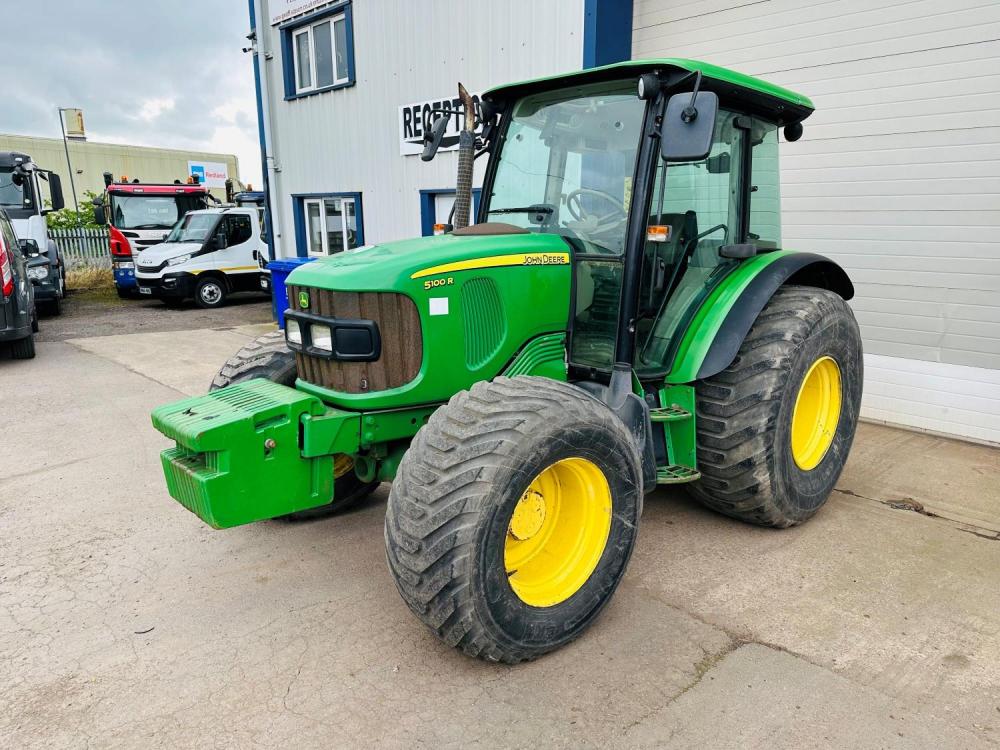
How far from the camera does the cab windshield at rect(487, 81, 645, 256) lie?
131 inches

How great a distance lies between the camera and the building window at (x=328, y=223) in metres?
11.2

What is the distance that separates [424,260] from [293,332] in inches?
31.5

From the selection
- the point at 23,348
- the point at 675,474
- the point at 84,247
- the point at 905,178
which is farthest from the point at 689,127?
the point at 84,247

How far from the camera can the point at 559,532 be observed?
2.93m

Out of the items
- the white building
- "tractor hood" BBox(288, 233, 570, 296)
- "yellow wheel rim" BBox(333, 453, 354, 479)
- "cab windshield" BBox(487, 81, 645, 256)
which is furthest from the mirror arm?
the white building

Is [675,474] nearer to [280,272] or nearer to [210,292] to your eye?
[280,272]

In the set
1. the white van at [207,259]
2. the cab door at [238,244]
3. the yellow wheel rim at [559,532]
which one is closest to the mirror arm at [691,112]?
the yellow wheel rim at [559,532]

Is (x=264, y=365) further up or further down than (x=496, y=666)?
further up

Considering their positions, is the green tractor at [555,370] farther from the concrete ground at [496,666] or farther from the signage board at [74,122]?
the signage board at [74,122]

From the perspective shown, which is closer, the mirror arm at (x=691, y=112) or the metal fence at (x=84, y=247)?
the mirror arm at (x=691, y=112)

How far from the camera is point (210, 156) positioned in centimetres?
4038

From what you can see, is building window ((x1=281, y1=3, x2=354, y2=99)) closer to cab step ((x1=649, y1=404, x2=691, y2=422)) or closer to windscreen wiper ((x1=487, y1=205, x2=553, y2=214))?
windscreen wiper ((x1=487, y1=205, x2=553, y2=214))

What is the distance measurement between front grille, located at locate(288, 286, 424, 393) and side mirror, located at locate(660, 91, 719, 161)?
3.88 feet

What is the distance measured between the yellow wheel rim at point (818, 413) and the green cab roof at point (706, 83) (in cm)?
138
